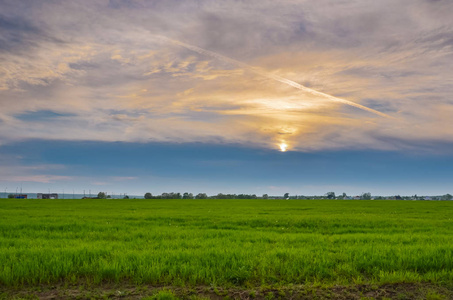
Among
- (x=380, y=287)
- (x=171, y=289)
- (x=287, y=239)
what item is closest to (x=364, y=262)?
(x=380, y=287)

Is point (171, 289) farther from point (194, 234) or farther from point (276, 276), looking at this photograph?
point (194, 234)

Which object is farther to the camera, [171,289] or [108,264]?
[108,264]

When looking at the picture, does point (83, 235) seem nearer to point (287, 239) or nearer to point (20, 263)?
point (20, 263)

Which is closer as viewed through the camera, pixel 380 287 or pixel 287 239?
pixel 380 287

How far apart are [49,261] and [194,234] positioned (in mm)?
7583

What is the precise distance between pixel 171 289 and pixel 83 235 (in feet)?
35.2

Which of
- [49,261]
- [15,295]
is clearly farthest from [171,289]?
[49,261]

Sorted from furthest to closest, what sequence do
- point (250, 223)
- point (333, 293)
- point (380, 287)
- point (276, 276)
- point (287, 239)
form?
point (250, 223) → point (287, 239) → point (276, 276) → point (380, 287) → point (333, 293)

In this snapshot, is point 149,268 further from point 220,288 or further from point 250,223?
point 250,223

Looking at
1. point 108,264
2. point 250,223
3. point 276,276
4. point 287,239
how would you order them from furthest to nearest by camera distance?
1. point 250,223
2. point 287,239
3. point 108,264
4. point 276,276

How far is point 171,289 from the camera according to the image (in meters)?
7.80

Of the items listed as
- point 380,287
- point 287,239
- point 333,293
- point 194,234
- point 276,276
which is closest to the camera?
point 333,293

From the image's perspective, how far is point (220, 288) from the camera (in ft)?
25.8

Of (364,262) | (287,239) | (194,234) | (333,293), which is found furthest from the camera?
(194,234)
